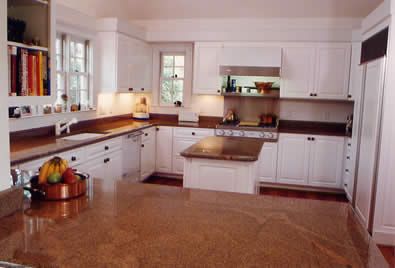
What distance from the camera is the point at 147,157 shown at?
561cm

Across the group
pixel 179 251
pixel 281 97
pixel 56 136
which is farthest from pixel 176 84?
pixel 179 251

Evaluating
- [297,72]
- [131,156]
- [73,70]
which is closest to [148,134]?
[131,156]

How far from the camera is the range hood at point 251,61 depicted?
548 centimetres

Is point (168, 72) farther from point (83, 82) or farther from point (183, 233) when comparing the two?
point (183, 233)

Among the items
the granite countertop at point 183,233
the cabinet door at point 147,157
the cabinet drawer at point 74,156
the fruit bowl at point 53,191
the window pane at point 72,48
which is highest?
the window pane at point 72,48

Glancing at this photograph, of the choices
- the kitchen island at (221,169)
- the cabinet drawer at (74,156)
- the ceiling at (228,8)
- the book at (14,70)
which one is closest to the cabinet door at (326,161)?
the ceiling at (228,8)

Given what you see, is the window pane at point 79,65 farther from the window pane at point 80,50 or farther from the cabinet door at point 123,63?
the cabinet door at point 123,63

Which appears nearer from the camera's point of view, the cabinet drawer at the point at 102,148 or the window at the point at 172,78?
the cabinet drawer at the point at 102,148

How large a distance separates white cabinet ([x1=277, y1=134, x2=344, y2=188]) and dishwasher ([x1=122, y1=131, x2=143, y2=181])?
2.14 meters

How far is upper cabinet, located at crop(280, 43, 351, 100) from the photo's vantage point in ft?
17.6

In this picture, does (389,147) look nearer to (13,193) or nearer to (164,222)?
(164,222)

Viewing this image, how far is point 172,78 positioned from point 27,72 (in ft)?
15.4

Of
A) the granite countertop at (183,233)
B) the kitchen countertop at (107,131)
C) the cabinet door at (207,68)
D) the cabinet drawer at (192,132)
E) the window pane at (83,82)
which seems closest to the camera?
the granite countertop at (183,233)

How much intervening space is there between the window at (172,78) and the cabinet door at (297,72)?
1844 millimetres
